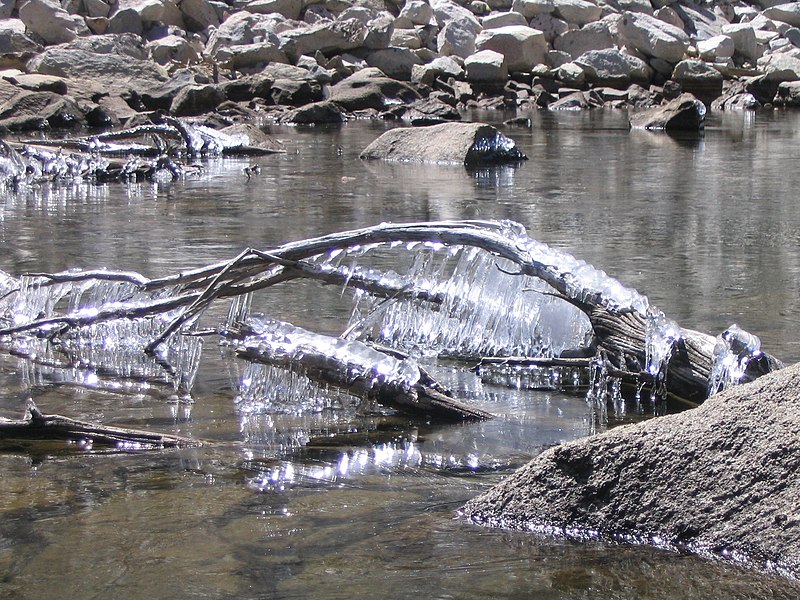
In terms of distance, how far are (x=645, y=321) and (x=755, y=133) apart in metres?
17.3

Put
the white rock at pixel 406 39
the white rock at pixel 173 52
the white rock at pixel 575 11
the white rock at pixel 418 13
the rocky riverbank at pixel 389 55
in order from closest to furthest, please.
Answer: the rocky riverbank at pixel 389 55, the white rock at pixel 173 52, the white rock at pixel 406 39, the white rock at pixel 418 13, the white rock at pixel 575 11

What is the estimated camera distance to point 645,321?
4.92 metres

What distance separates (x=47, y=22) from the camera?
1351 inches

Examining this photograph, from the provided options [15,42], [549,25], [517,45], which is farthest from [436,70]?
[15,42]

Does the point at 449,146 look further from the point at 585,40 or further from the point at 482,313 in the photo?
the point at 585,40

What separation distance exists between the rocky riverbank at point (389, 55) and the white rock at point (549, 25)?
1.9 inches

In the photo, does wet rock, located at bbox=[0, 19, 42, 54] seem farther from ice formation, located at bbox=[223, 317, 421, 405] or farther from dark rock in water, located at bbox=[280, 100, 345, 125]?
ice formation, located at bbox=[223, 317, 421, 405]

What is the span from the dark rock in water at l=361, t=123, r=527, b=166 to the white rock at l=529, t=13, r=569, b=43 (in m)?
20.6

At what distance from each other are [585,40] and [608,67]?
3.24 m

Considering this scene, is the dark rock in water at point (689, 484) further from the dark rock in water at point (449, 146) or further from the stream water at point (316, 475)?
the dark rock in water at point (449, 146)

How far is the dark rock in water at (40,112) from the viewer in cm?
2034

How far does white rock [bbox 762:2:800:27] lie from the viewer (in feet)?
132

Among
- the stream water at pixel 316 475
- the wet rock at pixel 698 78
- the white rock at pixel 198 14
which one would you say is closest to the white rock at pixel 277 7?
the white rock at pixel 198 14

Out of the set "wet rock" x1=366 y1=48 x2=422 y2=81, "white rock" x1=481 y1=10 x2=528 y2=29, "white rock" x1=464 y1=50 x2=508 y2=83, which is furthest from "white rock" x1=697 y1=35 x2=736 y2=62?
"wet rock" x1=366 y1=48 x2=422 y2=81
